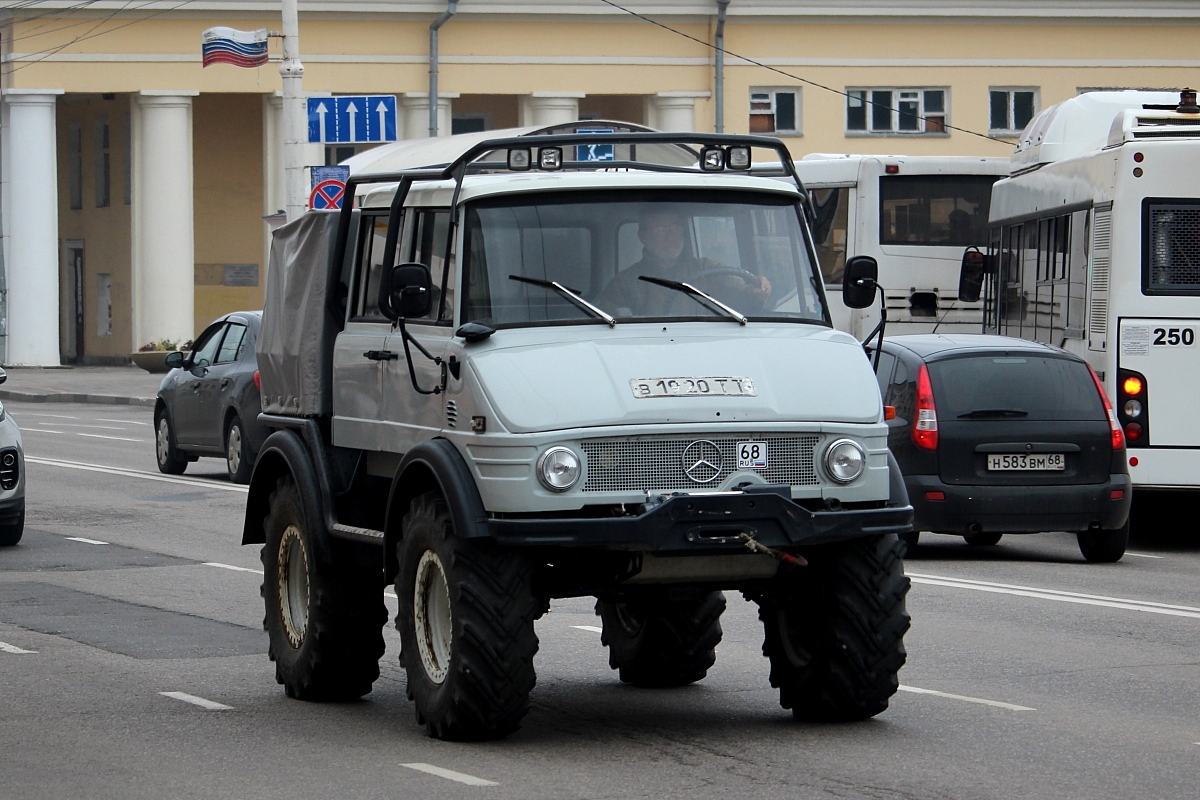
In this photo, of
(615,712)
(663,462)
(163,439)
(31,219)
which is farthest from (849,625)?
(31,219)

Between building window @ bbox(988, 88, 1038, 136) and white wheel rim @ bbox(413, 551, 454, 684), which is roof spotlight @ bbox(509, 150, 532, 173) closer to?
white wheel rim @ bbox(413, 551, 454, 684)

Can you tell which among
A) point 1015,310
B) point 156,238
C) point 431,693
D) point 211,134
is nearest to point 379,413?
point 431,693

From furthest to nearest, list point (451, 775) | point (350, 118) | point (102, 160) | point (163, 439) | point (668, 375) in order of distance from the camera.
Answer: point (102, 160)
point (350, 118)
point (163, 439)
point (668, 375)
point (451, 775)

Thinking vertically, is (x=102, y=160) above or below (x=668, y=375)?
above

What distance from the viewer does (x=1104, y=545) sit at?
A: 1491cm

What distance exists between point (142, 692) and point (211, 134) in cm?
4683

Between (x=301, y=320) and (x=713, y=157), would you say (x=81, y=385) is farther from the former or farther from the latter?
(x=713, y=157)

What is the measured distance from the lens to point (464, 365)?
309 inches

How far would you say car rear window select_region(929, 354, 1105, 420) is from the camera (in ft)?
47.0

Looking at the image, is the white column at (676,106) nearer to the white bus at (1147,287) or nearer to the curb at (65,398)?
the curb at (65,398)

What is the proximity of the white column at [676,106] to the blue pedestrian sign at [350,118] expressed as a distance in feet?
81.7

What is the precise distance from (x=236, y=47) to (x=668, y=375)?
74.0ft

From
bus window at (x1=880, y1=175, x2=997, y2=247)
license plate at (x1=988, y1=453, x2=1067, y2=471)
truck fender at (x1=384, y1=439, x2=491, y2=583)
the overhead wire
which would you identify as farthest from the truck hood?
the overhead wire

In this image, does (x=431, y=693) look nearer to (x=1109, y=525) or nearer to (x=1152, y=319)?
(x=1109, y=525)
